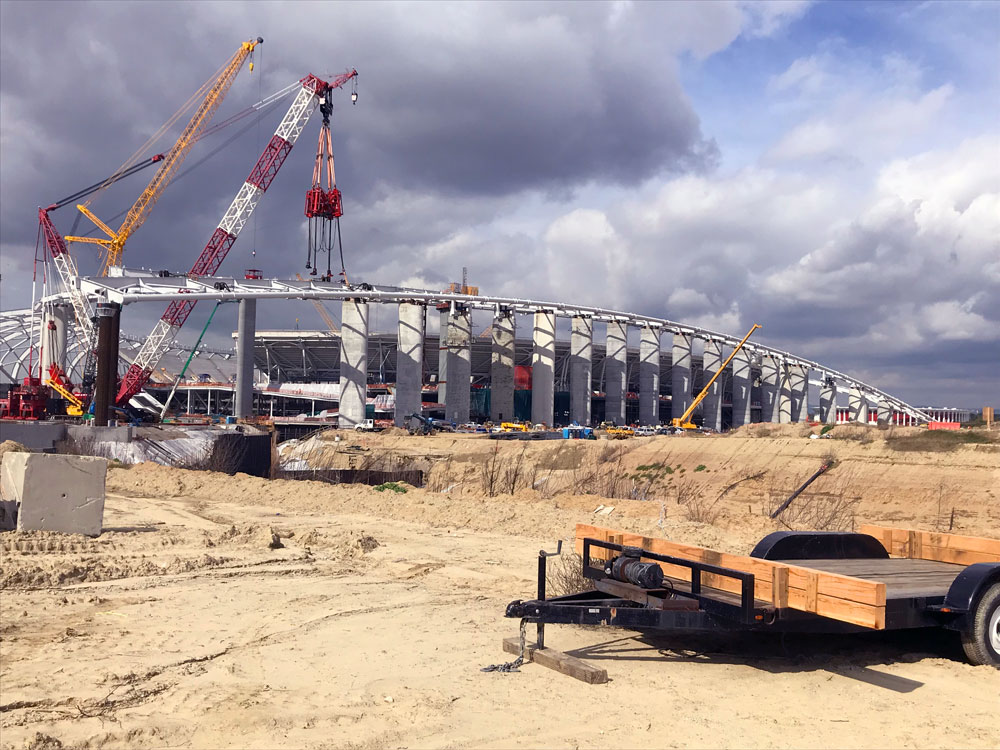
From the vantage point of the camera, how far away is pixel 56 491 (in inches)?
497

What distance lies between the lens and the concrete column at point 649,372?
283ft

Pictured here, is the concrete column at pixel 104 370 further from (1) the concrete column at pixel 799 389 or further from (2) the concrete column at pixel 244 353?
(1) the concrete column at pixel 799 389

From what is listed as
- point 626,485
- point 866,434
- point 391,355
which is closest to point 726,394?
point 391,355

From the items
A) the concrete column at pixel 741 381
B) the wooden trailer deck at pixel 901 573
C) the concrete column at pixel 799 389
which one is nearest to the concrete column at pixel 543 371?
the concrete column at pixel 741 381

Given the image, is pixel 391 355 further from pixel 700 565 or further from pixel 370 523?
pixel 700 565

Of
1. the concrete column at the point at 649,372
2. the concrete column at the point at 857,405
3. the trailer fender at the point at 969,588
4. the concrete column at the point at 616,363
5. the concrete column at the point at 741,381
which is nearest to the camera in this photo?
the trailer fender at the point at 969,588

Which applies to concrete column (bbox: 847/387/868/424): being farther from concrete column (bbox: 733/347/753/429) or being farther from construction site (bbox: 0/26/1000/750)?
construction site (bbox: 0/26/1000/750)

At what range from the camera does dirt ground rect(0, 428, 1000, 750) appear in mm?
5293

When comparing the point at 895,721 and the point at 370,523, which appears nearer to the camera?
the point at 895,721

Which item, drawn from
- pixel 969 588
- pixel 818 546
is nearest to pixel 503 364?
pixel 818 546

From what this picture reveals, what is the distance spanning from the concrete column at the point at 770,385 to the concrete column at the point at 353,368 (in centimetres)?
5631

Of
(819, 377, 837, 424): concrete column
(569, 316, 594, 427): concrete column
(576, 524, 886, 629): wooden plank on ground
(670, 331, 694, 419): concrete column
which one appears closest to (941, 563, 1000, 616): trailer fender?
(576, 524, 886, 629): wooden plank on ground

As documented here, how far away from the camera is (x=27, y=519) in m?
12.4

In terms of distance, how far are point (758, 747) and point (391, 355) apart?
98753 mm
